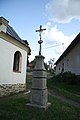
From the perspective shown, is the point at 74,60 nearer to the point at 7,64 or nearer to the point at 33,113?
the point at 7,64

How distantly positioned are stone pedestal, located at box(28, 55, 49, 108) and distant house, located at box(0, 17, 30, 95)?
3.19 m

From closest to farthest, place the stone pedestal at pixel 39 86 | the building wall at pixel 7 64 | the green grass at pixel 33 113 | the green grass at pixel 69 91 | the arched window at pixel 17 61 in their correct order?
the green grass at pixel 33 113 → the stone pedestal at pixel 39 86 → the building wall at pixel 7 64 → the green grass at pixel 69 91 → the arched window at pixel 17 61

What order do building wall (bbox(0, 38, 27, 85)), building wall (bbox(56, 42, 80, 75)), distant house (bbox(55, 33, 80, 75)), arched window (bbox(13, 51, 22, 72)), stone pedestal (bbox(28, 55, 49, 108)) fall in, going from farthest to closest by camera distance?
building wall (bbox(56, 42, 80, 75))
distant house (bbox(55, 33, 80, 75))
arched window (bbox(13, 51, 22, 72))
building wall (bbox(0, 38, 27, 85))
stone pedestal (bbox(28, 55, 49, 108))

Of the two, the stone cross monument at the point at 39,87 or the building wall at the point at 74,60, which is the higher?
the building wall at the point at 74,60

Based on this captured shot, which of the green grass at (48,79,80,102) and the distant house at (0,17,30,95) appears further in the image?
the green grass at (48,79,80,102)

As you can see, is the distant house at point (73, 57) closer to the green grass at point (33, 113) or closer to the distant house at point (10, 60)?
the distant house at point (10, 60)

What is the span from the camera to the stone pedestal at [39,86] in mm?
8008

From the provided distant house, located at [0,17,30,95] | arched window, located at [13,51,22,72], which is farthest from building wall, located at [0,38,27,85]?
arched window, located at [13,51,22,72]

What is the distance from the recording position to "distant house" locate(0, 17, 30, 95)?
1075cm

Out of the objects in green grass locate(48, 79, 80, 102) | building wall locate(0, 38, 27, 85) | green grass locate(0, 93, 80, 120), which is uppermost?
building wall locate(0, 38, 27, 85)

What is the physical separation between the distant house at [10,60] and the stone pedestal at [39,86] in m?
3.19

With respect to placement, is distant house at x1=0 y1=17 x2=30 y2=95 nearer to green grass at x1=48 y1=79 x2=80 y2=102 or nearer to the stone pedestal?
green grass at x1=48 y1=79 x2=80 y2=102

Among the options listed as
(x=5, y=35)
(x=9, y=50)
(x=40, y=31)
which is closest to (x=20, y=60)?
(x=9, y=50)

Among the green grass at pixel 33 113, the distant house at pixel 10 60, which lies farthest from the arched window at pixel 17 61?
the green grass at pixel 33 113
